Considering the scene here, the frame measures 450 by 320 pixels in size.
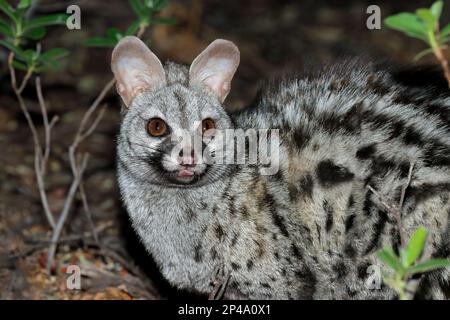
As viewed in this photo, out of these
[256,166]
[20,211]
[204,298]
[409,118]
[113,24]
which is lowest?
[204,298]

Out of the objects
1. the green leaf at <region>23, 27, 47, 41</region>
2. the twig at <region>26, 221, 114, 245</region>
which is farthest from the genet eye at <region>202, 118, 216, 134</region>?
the twig at <region>26, 221, 114, 245</region>

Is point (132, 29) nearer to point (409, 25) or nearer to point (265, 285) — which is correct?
point (265, 285)

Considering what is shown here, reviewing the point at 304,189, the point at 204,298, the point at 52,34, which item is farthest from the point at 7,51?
the point at 304,189

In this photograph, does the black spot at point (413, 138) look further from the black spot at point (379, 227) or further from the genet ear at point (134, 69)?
the genet ear at point (134, 69)

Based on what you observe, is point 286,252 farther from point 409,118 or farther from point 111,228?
point 111,228

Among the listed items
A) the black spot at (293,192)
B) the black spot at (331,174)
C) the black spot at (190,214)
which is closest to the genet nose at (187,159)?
the black spot at (190,214)

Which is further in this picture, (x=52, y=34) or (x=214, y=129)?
(x=52, y=34)
